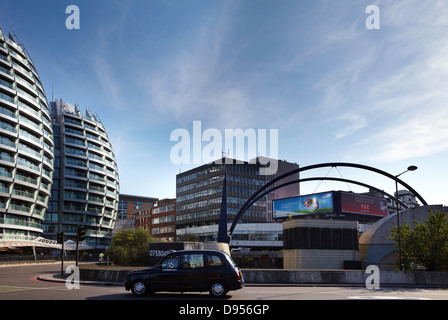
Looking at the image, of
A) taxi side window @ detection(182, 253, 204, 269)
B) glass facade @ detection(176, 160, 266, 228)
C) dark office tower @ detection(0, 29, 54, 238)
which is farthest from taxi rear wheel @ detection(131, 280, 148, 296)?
glass facade @ detection(176, 160, 266, 228)

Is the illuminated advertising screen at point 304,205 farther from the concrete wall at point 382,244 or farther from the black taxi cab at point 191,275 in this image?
the black taxi cab at point 191,275

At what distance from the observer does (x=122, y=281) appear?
75.8 feet

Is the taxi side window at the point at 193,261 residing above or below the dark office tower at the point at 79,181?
below

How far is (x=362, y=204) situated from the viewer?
3314 inches

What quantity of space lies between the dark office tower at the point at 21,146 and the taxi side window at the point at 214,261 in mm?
66544

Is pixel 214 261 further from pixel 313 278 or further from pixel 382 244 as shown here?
pixel 382 244

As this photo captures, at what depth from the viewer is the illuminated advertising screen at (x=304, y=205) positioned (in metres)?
81.1

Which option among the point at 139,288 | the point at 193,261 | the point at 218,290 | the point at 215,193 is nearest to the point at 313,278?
the point at 218,290

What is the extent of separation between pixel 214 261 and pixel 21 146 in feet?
249

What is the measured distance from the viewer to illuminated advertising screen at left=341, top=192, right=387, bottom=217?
81.0 metres

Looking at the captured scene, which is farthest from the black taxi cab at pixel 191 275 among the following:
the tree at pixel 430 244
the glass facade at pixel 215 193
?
the glass facade at pixel 215 193

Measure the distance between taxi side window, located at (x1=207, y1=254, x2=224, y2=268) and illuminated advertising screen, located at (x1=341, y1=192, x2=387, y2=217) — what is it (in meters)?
68.7
